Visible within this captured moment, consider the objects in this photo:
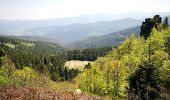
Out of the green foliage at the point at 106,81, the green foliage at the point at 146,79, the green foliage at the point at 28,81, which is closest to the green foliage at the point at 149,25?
the green foliage at the point at 106,81

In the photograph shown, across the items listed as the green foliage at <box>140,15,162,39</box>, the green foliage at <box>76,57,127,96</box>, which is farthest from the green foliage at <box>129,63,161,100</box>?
the green foliage at <box>140,15,162,39</box>

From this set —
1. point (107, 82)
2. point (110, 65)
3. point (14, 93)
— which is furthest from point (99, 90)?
point (14, 93)

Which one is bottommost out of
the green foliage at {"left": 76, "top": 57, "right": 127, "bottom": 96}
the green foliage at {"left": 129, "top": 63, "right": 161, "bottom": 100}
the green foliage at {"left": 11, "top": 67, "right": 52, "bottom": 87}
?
the green foliage at {"left": 76, "top": 57, "right": 127, "bottom": 96}

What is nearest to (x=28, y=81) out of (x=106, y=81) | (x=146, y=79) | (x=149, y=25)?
(x=146, y=79)

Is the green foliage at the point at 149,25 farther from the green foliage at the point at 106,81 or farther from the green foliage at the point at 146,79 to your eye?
the green foliage at the point at 146,79

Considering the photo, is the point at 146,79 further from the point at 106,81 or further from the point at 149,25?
the point at 149,25

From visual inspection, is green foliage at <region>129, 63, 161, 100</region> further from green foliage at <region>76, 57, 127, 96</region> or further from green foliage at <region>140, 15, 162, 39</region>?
green foliage at <region>140, 15, 162, 39</region>

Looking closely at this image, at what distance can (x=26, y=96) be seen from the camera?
16047 millimetres

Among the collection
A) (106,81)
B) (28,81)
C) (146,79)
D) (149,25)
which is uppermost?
(28,81)

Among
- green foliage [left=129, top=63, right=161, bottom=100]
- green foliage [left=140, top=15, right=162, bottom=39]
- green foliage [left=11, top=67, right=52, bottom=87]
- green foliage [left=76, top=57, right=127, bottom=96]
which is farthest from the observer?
green foliage [left=140, top=15, right=162, bottom=39]

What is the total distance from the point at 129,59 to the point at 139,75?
25978mm

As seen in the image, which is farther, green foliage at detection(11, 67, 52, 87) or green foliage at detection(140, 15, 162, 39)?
green foliage at detection(140, 15, 162, 39)

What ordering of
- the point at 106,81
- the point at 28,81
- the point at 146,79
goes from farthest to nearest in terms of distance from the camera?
1. the point at 106,81
2. the point at 146,79
3. the point at 28,81

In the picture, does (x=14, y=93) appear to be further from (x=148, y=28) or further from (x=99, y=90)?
(x=148, y=28)
